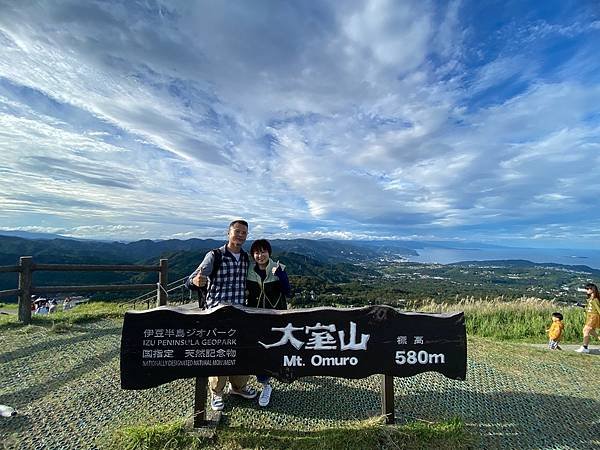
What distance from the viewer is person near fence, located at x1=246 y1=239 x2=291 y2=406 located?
329cm

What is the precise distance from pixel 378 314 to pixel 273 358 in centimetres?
101

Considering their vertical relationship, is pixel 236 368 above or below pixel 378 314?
below

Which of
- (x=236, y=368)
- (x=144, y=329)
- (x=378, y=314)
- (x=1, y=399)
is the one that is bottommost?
(x=1, y=399)

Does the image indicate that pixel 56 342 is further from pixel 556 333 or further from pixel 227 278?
pixel 556 333

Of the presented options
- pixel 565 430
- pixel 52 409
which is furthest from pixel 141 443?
pixel 565 430

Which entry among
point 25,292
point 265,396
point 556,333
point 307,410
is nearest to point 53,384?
point 265,396

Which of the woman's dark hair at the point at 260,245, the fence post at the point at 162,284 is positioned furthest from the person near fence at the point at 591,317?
the fence post at the point at 162,284

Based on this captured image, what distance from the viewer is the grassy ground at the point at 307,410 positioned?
9.20 feet

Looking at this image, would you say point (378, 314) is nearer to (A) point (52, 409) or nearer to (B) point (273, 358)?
(B) point (273, 358)

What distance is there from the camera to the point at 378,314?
295cm

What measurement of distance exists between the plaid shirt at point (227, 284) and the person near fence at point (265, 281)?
0.40 ft

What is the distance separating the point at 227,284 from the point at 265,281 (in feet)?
1.22

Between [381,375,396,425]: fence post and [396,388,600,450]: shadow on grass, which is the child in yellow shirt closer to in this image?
[396,388,600,450]: shadow on grass

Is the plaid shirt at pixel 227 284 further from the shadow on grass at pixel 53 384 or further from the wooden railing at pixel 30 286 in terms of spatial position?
the wooden railing at pixel 30 286
